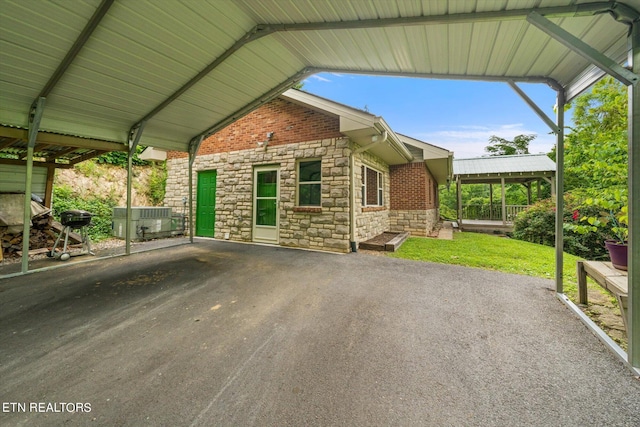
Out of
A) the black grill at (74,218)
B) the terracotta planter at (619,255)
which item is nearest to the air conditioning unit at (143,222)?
the black grill at (74,218)

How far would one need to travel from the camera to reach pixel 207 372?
1692 millimetres

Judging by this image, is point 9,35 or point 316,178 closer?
point 9,35

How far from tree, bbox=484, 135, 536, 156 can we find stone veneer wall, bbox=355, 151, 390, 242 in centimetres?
2445

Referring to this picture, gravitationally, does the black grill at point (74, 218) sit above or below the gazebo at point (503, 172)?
below

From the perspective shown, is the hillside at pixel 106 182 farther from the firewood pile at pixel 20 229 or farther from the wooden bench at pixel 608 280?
the wooden bench at pixel 608 280

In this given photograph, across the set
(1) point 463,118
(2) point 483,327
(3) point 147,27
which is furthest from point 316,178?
(1) point 463,118

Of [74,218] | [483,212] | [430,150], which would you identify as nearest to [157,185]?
[74,218]

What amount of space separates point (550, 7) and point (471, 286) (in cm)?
334

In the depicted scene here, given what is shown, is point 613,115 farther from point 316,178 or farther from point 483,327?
point 316,178

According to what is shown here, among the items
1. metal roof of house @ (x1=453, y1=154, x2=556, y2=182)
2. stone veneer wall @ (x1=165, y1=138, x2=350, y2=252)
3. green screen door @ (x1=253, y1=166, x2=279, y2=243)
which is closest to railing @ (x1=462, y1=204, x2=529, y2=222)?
metal roof of house @ (x1=453, y1=154, x2=556, y2=182)

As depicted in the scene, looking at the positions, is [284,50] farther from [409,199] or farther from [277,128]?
[409,199]

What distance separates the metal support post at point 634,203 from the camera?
5.80 feet

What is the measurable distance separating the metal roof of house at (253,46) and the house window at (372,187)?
3.62 m

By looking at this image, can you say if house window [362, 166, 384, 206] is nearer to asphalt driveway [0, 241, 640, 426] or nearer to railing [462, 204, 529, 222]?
asphalt driveway [0, 241, 640, 426]
